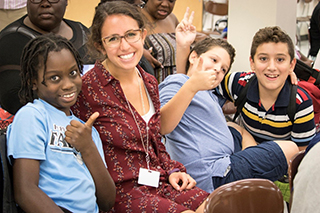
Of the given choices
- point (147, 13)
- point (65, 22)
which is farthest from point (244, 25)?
Answer: point (65, 22)

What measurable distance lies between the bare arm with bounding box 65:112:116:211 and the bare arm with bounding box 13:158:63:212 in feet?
0.64

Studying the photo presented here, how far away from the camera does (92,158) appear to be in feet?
5.19

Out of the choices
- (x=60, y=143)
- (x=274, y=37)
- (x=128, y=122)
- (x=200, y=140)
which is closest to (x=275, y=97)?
(x=274, y=37)

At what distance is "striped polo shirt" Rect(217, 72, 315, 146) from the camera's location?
240 cm

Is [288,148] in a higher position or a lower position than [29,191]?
lower

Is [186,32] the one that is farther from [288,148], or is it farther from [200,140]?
[288,148]

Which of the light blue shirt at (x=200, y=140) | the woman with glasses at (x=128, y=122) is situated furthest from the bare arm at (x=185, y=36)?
the woman with glasses at (x=128, y=122)

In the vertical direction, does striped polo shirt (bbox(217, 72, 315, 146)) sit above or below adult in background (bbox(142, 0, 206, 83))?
below

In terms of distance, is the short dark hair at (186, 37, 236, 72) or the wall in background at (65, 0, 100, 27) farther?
the wall in background at (65, 0, 100, 27)

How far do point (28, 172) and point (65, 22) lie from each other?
5.10ft

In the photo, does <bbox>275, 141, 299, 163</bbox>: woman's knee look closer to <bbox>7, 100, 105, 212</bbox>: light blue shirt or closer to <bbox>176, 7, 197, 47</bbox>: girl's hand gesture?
<bbox>176, 7, 197, 47</bbox>: girl's hand gesture

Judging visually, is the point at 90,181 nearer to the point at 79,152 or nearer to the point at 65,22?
the point at 79,152

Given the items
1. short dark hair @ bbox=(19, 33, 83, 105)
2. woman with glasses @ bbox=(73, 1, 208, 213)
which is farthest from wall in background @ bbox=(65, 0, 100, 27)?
short dark hair @ bbox=(19, 33, 83, 105)

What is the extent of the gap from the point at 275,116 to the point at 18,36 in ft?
5.54
